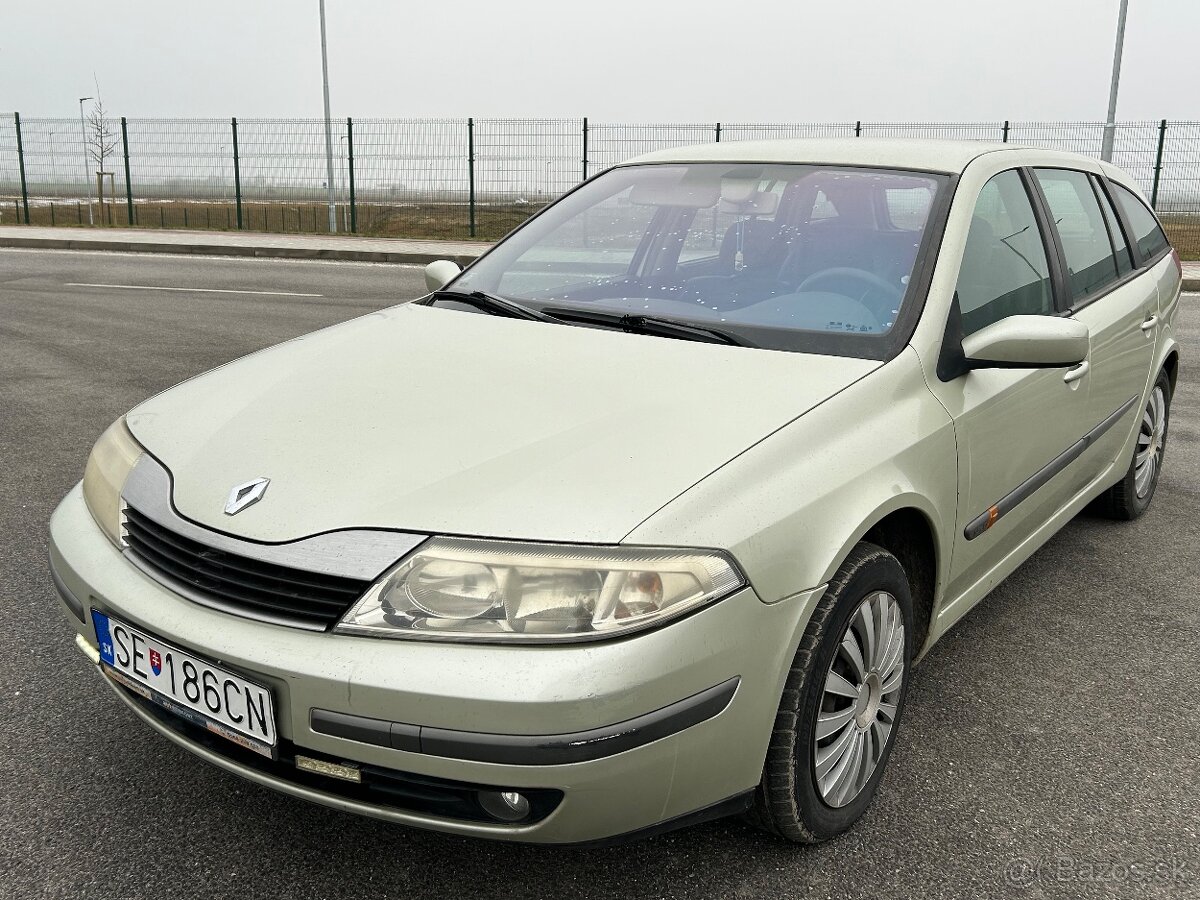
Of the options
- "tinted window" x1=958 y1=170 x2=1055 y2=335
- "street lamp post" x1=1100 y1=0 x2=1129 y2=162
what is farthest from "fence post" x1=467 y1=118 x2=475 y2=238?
"tinted window" x1=958 y1=170 x2=1055 y2=335

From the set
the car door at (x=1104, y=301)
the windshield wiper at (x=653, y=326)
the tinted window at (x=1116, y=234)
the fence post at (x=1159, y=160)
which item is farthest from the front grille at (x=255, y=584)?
the fence post at (x=1159, y=160)

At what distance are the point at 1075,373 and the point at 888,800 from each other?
1486 millimetres

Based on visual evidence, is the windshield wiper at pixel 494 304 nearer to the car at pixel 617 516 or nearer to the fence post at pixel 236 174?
the car at pixel 617 516

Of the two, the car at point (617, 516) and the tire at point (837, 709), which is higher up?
the car at point (617, 516)

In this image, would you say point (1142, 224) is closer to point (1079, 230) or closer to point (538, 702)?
point (1079, 230)

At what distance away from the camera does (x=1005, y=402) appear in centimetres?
279

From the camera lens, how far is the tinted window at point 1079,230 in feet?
11.4

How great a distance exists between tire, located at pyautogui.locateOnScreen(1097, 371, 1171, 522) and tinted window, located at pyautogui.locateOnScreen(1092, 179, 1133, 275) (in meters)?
0.58

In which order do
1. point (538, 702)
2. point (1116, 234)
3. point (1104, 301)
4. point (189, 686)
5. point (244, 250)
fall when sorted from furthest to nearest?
1. point (244, 250)
2. point (1116, 234)
3. point (1104, 301)
4. point (189, 686)
5. point (538, 702)

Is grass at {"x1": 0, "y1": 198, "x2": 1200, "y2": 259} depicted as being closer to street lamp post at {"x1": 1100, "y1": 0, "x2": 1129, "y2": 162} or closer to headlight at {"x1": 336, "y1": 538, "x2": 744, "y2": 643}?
street lamp post at {"x1": 1100, "y1": 0, "x2": 1129, "y2": 162}

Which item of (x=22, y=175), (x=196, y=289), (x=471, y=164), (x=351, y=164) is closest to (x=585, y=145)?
(x=471, y=164)

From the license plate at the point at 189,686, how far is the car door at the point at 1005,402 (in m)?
1.65

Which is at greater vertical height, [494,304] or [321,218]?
[494,304]

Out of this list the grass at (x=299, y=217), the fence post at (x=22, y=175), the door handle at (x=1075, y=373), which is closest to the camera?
the door handle at (x=1075, y=373)
